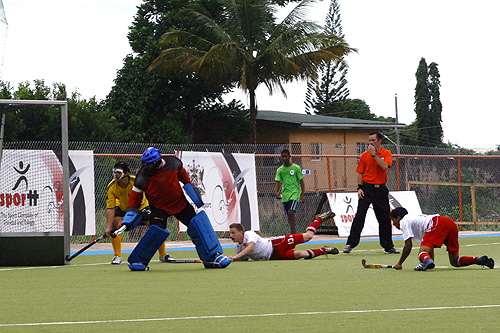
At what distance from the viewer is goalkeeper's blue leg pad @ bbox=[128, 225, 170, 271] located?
10578 millimetres

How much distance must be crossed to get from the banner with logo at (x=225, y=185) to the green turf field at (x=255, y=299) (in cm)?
768

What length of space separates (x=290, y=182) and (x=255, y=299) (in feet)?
33.0

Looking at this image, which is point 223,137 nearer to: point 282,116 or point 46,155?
point 282,116

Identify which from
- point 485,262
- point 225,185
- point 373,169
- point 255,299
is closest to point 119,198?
point 373,169

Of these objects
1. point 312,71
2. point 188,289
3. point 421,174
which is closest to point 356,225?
point 188,289

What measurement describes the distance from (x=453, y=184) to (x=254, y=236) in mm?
11988

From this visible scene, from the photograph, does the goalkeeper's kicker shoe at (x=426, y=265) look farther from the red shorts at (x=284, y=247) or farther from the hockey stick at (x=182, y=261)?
the hockey stick at (x=182, y=261)

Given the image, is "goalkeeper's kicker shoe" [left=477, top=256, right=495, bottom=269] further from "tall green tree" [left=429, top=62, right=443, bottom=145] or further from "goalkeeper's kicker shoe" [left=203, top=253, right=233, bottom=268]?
"tall green tree" [left=429, top=62, right=443, bottom=145]

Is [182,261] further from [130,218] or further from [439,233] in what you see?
[439,233]

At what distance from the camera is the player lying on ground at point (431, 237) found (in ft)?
31.2

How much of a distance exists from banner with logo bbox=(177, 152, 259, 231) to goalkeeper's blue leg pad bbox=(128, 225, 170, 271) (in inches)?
307

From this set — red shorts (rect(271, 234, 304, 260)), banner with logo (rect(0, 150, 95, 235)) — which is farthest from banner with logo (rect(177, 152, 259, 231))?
red shorts (rect(271, 234, 304, 260))

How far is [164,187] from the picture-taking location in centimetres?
1069

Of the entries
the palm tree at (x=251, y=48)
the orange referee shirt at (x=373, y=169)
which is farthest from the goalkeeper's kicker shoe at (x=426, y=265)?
the palm tree at (x=251, y=48)
